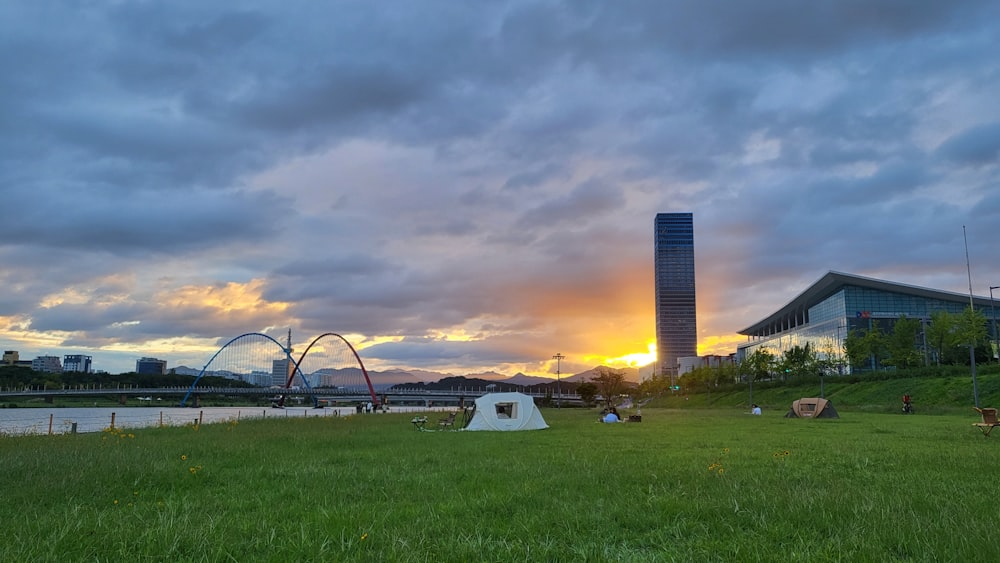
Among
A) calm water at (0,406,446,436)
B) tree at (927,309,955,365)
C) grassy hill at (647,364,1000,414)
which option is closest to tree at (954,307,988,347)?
tree at (927,309,955,365)

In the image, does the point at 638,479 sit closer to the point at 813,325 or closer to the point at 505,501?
the point at 505,501

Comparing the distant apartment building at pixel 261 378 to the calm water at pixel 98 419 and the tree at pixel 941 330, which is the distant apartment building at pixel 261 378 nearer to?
the calm water at pixel 98 419

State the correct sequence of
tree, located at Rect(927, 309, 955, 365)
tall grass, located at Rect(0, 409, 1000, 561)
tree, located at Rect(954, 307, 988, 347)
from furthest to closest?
tree, located at Rect(927, 309, 955, 365), tree, located at Rect(954, 307, 988, 347), tall grass, located at Rect(0, 409, 1000, 561)

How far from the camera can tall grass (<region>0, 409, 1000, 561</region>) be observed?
6062 millimetres

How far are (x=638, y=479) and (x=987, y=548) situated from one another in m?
5.37

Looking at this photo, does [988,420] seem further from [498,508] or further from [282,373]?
[282,373]

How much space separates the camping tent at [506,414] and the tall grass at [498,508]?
19497 mm

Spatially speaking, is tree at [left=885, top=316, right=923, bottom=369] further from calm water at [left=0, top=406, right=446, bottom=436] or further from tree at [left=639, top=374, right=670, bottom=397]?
tree at [left=639, top=374, right=670, bottom=397]

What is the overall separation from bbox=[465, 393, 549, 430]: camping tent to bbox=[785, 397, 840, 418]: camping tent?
18.1 m

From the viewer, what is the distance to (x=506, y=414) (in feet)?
113

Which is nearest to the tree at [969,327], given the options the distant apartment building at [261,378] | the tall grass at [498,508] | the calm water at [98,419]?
the tall grass at [498,508]

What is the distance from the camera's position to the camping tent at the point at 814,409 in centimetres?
3922

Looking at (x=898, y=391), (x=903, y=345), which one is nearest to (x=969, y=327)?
(x=898, y=391)

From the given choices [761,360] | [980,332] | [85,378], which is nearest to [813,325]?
[761,360]
